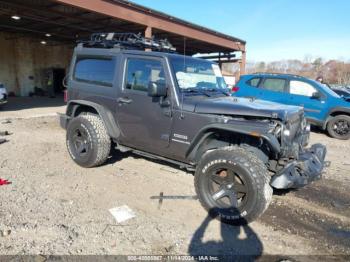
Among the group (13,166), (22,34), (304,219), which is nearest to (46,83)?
(22,34)

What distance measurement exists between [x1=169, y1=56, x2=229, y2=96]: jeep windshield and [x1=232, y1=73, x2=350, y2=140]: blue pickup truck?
3.80 meters

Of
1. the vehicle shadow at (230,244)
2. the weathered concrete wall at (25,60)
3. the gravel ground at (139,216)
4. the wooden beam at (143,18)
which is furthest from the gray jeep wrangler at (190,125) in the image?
the weathered concrete wall at (25,60)

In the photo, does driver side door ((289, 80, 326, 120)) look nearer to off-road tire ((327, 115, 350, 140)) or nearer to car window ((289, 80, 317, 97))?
car window ((289, 80, 317, 97))

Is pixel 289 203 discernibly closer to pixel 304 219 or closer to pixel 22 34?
pixel 304 219

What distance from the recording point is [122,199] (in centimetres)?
402

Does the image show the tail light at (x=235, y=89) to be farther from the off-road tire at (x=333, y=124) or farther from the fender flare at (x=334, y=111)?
the off-road tire at (x=333, y=124)

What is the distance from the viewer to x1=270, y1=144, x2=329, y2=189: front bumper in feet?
11.2

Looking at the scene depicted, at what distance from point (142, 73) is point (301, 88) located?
20.8 ft

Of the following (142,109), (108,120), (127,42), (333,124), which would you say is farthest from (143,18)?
(142,109)

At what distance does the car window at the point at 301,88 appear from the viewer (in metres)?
8.95

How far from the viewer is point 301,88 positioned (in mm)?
9000

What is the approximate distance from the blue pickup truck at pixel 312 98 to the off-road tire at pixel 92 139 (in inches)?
189

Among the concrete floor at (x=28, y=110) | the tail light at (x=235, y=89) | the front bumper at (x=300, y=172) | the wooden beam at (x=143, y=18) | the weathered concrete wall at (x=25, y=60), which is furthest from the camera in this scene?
the weathered concrete wall at (x=25, y=60)

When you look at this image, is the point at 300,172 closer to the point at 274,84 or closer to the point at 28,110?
the point at 274,84
